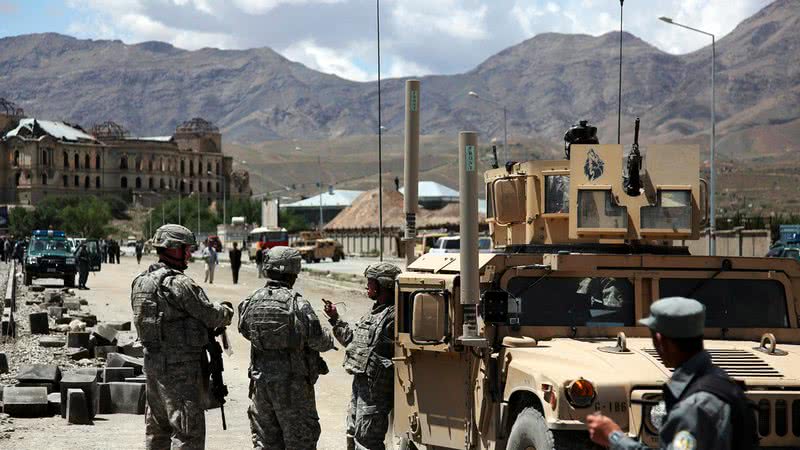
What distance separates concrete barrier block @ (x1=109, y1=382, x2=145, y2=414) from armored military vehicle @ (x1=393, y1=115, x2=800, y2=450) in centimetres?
522

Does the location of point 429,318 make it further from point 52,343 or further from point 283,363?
point 52,343

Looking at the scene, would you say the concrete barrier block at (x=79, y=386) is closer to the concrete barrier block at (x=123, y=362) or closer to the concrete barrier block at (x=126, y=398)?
the concrete barrier block at (x=126, y=398)

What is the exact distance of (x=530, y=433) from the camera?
7.42 meters

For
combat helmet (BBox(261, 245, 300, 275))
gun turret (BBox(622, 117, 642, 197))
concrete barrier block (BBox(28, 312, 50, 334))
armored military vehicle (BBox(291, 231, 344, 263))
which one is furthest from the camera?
armored military vehicle (BBox(291, 231, 344, 263))

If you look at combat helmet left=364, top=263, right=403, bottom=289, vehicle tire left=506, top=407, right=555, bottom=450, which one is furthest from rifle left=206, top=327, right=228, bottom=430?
vehicle tire left=506, top=407, right=555, bottom=450

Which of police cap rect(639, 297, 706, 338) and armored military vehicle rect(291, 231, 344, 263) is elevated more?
police cap rect(639, 297, 706, 338)

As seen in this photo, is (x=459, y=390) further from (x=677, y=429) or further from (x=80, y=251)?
(x=80, y=251)

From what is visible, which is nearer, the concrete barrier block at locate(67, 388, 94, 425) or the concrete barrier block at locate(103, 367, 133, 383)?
the concrete barrier block at locate(67, 388, 94, 425)

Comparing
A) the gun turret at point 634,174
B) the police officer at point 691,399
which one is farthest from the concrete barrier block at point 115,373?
the police officer at point 691,399

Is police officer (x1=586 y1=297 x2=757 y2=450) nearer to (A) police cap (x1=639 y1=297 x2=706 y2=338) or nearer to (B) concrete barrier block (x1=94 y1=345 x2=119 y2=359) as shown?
(A) police cap (x1=639 y1=297 x2=706 y2=338)

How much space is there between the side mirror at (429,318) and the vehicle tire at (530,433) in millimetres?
968

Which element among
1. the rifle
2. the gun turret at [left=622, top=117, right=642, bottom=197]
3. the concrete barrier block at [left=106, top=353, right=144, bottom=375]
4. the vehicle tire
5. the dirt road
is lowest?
the dirt road

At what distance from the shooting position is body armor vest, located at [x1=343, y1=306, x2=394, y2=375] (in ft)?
30.7

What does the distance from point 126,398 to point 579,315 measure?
696cm
